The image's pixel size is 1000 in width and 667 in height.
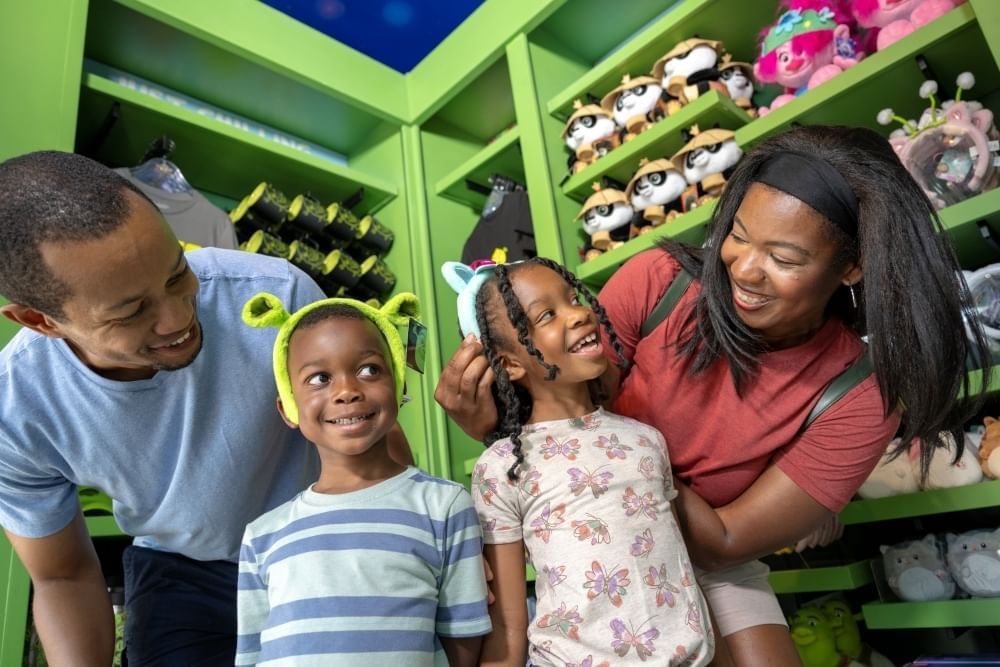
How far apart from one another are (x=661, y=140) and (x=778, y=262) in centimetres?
113

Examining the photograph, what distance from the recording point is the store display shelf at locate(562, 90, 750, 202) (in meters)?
1.86

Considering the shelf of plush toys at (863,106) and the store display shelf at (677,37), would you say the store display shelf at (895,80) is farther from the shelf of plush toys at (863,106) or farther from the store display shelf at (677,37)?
the store display shelf at (677,37)

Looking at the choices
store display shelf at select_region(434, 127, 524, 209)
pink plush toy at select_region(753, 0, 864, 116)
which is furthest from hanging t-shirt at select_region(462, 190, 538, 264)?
pink plush toy at select_region(753, 0, 864, 116)

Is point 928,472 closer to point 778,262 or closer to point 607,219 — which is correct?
point 778,262

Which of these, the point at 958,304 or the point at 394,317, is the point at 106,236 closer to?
the point at 394,317

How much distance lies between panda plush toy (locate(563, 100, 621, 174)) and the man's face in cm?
149

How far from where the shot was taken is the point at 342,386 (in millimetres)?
924

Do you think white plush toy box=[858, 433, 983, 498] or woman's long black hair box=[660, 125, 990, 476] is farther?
white plush toy box=[858, 433, 983, 498]

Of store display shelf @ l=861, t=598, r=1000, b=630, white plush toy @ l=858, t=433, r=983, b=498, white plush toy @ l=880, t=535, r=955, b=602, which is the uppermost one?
white plush toy @ l=858, t=433, r=983, b=498

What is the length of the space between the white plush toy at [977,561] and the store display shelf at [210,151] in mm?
2081

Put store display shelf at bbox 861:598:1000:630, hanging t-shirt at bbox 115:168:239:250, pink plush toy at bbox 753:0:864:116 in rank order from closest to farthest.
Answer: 1. store display shelf at bbox 861:598:1000:630
2. pink plush toy at bbox 753:0:864:116
3. hanging t-shirt at bbox 115:168:239:250

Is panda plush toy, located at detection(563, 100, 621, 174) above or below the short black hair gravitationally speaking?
above

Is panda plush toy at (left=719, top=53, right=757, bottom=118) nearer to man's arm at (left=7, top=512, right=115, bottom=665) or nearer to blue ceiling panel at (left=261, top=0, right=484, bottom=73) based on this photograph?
blue ceiling panel at (left=261, top=0, right=484, bottom=73)

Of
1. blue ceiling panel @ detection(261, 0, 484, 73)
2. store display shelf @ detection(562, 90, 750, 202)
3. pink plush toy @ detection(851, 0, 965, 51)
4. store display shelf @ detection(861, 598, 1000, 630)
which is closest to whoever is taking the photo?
store display shelf @ detection(861, 598, 1000, 630)
